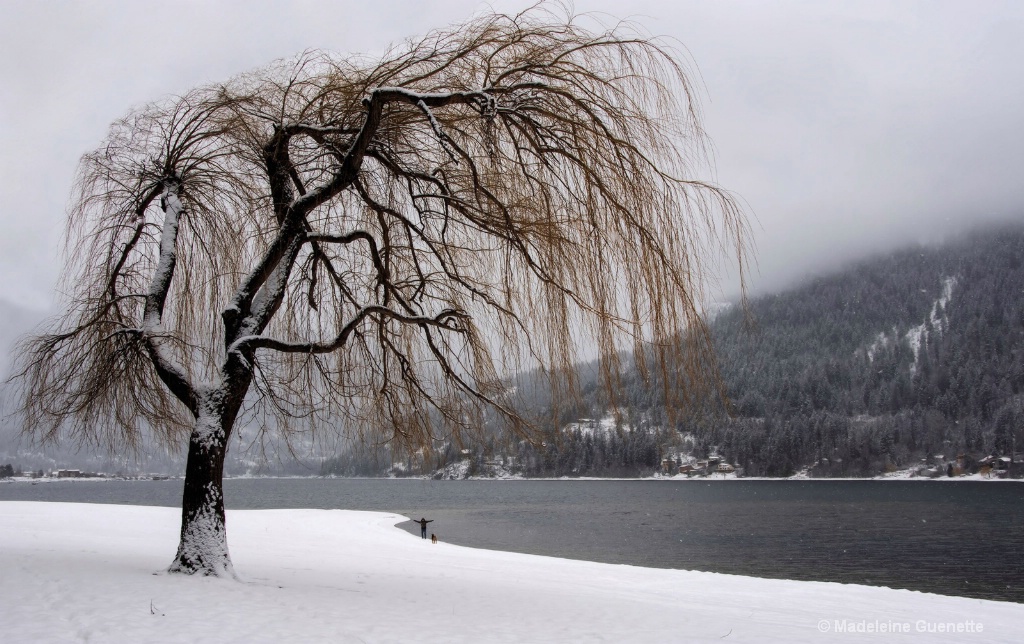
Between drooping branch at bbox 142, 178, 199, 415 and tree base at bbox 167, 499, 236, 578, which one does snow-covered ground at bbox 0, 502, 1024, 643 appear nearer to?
tree base at bbox 167, 499, 236, 578

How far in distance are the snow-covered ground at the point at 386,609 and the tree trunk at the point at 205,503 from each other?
302 millimetres

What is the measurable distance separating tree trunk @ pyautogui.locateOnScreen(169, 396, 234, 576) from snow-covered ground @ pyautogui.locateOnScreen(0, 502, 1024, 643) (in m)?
0.30

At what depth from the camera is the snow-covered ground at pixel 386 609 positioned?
6297mm

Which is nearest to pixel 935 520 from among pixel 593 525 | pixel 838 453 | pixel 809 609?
pixel 593 525

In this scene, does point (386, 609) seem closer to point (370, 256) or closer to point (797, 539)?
point (370, 256)

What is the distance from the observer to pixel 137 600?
6.93 meters

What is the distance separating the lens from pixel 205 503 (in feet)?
27.4

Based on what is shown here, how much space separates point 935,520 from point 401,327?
59288 mm

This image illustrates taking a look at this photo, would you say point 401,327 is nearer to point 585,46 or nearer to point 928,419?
point 585,46

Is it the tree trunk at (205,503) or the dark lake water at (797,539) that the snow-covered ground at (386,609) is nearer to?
the tree trunk at (205,503)

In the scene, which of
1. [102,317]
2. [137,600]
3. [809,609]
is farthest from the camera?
[809,609]

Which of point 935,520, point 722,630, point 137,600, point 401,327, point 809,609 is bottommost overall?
point 935,520

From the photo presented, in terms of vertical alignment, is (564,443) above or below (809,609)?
above

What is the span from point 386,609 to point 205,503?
2522 millimetres
